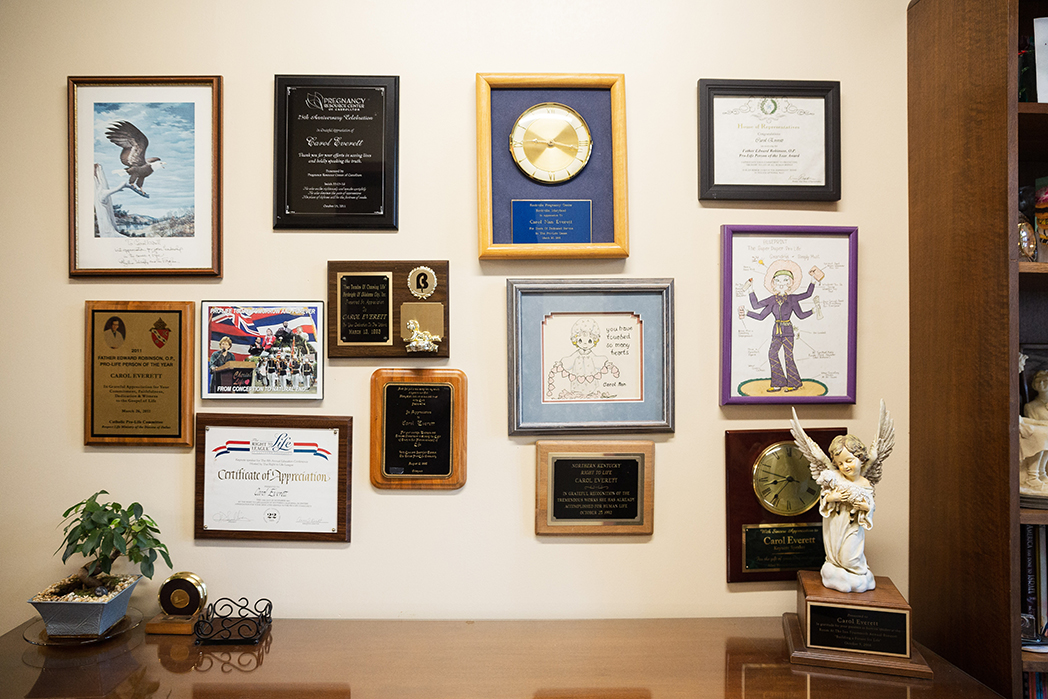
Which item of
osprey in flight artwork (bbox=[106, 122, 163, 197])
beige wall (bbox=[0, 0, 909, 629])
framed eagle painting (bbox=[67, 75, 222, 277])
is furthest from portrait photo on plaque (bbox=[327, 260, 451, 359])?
osprey in flight artwork (bbox=[106, 122, 163, 197])

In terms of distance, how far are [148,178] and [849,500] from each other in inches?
76.7

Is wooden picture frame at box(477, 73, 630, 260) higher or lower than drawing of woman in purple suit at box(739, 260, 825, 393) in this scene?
higher

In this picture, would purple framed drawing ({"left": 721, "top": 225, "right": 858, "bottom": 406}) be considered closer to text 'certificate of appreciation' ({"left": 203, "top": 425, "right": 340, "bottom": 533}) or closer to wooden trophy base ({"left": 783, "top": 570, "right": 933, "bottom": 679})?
wooden trophy base ({"left": 783, "top": 570, "right": 933, "bottom": 679})

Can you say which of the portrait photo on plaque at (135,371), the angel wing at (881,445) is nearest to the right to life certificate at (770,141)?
the angel wing at (881,445)

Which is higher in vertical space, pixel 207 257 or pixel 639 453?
pixel 207 257

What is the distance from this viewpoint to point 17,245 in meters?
1.57

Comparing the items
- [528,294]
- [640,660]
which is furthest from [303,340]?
[640,660]

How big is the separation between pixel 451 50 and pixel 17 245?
1283mm

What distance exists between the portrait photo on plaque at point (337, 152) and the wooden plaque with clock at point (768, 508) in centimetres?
114

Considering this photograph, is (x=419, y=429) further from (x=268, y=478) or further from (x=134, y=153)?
(x=134, y=153)

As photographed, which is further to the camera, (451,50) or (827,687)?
(451,50)

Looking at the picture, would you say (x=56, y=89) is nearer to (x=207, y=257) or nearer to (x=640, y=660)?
(x=207, y=257)

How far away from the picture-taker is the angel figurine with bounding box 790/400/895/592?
4.45 ft

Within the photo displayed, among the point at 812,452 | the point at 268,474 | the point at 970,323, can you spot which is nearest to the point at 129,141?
the point at 268,474
